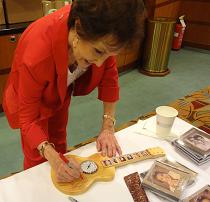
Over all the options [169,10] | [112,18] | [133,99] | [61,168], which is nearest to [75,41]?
[112,18]

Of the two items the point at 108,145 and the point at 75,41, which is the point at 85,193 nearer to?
the point at 108,145

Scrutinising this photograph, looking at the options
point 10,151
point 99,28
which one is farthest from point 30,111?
point 10,151

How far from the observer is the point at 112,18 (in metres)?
0.66

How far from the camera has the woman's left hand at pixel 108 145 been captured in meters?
0.99

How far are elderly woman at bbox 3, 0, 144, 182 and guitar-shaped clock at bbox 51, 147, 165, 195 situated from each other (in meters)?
0.02

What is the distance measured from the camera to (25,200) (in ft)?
2.60

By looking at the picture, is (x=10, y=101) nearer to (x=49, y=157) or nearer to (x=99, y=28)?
(x=49, y=157)

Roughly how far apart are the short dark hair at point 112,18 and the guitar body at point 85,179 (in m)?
0.42

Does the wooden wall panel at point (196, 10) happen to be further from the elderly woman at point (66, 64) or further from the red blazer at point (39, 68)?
the red blazer at point (39, 68)

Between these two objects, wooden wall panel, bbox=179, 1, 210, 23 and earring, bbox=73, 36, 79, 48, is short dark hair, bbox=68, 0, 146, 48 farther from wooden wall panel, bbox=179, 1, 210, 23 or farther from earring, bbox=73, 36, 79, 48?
wooden wall panel, bbox=179, 1, 210, 23

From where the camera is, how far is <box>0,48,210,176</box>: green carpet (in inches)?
82.1

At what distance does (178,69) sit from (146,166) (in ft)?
9.07

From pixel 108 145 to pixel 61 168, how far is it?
22cm

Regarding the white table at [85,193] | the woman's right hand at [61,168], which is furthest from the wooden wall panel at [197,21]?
the woman's right hand at [61,168]
